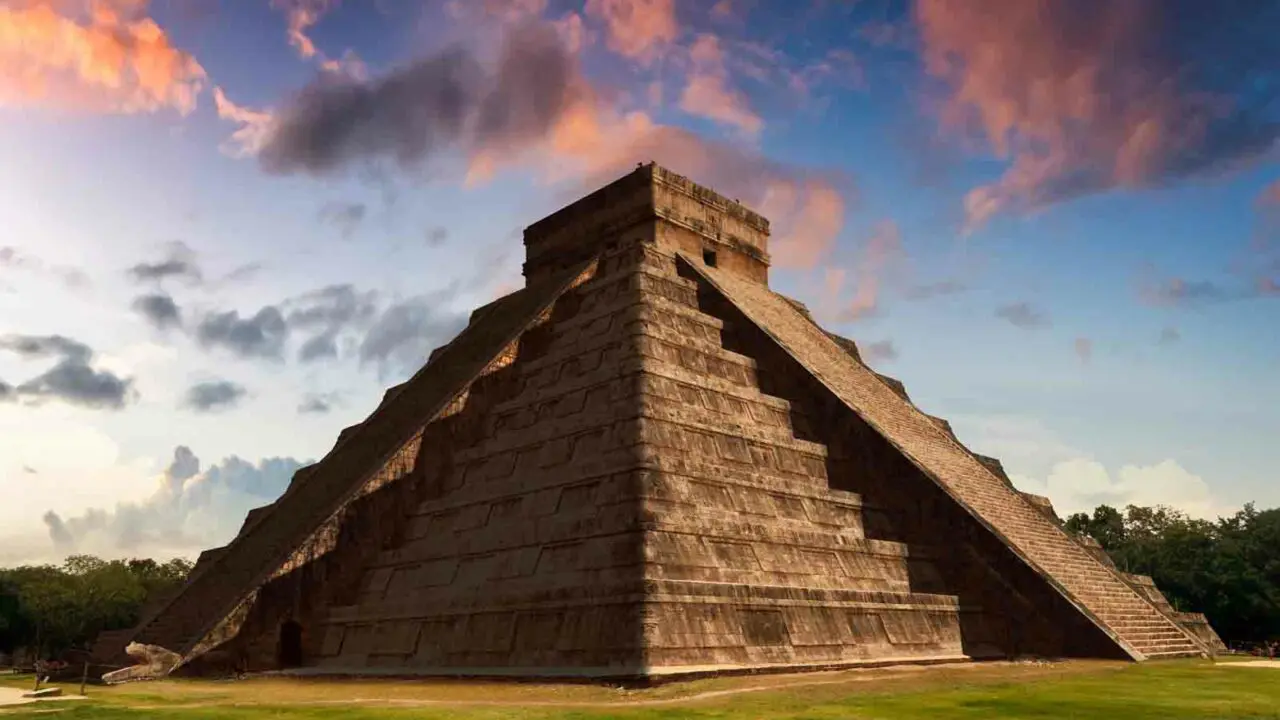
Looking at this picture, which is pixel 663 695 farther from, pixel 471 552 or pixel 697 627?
pixel 471 552

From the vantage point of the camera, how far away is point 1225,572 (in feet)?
131

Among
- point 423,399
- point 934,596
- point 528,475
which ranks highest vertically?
point 423,399

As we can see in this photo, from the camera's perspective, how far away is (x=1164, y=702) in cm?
1255

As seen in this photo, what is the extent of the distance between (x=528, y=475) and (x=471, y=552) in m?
1.91

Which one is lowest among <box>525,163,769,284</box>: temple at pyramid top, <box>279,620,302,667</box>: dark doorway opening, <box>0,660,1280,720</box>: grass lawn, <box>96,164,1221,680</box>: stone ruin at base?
<box>0,660,1280,720</box>: grass lawn

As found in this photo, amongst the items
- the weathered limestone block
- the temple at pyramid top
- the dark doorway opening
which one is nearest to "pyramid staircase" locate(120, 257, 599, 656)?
the weathered limestone block

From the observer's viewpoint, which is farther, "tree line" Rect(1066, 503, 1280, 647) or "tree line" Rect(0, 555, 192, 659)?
"tree line" Rect(0, 555, 192, 659)

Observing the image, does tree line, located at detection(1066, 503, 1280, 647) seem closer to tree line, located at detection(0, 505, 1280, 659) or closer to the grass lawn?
tree line, located at detection(0, 505, 1280, 659)

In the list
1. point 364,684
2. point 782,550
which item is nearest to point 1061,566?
point 782,550

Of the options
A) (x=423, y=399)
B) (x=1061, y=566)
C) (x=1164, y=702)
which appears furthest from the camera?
(x=423, y=399)

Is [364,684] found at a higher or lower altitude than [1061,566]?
lower

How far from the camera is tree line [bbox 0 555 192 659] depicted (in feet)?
183

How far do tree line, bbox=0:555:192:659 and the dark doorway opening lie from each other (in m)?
40.7

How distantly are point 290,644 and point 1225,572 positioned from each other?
37329mm
